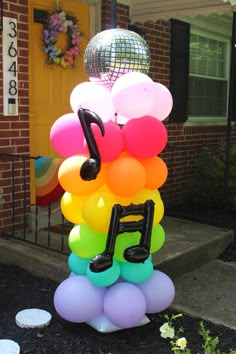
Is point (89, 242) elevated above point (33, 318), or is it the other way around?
point (89, 242)

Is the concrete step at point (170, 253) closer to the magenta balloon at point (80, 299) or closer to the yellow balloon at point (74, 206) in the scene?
the magenta balloon at point (80, 299)

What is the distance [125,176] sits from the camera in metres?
2.63

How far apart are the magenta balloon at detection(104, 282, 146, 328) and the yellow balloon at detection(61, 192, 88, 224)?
19.0 inches

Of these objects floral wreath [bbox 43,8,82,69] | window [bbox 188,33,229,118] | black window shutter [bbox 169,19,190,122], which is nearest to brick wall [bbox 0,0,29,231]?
floral wreath [bbox 43,8,82,69]

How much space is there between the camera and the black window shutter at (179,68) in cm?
614

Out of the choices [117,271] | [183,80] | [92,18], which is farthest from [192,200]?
[117,271]

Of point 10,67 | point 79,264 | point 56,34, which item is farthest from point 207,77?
point 79,264

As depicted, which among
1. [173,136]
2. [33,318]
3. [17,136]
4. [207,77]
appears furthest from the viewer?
[207,77]

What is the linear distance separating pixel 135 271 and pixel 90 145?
33.4 inches

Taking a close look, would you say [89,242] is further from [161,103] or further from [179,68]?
[179,68]

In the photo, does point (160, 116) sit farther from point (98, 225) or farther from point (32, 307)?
point (32, 307)

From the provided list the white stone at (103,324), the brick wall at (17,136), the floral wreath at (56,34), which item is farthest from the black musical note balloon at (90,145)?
the floral wreath at (56,34)

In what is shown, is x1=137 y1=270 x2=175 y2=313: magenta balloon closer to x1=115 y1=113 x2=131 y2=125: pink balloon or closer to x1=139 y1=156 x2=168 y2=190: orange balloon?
x1=139 y1=156 x2=168 y2=190: orange balloon

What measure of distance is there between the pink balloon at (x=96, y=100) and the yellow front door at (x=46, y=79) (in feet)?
6.69
